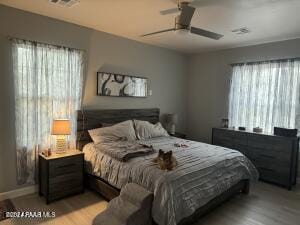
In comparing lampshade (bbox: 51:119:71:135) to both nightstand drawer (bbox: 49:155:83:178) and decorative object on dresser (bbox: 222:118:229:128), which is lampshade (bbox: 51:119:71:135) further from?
decorative object on dresser (bbox: 222:118:229:128)

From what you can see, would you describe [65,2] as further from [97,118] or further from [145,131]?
[145,131]

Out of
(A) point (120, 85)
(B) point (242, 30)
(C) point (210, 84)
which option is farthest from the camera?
(C) point (210, 84)

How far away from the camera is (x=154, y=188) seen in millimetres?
2227

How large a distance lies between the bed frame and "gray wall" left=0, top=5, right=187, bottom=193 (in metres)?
0.17

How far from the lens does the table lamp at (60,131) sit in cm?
302

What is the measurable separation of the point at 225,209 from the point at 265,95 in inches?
96.0

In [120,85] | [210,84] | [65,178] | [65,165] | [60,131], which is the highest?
[210,84]

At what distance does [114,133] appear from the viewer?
3.53 meters

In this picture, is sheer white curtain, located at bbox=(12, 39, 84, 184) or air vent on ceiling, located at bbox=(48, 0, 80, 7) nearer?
air vent on ceiling, located at bbox=(48, 0, 80, 7)

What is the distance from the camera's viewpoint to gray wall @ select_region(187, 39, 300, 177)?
14.7 feet

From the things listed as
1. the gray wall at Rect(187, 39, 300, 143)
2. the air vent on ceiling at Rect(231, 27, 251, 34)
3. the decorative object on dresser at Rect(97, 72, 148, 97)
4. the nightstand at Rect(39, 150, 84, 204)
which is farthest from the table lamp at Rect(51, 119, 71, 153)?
the gray wall at Rect(187, 39, 300, 143)

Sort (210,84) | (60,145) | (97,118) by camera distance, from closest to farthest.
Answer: (60,145)
(97,118)
(210,84)

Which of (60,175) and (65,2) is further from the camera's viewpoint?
(60,175)

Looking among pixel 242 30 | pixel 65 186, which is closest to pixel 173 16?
pixel 242 30
